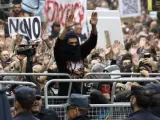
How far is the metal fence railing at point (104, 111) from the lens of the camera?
11119 mm

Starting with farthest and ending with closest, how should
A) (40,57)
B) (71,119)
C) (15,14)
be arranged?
(15,14) < (40,57) < (71,119)

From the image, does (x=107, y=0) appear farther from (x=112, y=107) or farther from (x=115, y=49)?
(x=112, y=107)

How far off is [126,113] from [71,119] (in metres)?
2.10

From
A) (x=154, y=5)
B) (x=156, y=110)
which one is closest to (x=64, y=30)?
(x=156, y=110)

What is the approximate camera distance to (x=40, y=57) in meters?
14.4

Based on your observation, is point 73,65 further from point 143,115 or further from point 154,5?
point 154,5

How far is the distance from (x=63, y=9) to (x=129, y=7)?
5.57 metres

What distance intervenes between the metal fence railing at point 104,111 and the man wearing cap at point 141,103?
7.65ft

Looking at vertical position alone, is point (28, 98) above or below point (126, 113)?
above

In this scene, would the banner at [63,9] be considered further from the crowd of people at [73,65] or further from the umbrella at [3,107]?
the umbrella at [3,107]

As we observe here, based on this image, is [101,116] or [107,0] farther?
[107,0]

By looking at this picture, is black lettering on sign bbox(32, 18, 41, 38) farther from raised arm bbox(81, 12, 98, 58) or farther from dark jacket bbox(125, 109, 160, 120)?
dark jacket bbox(125, 109, 160, 120)

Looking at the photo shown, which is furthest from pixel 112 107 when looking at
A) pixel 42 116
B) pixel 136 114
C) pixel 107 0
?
pixel 107 0

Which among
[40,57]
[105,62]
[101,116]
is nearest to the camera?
[101,116]
